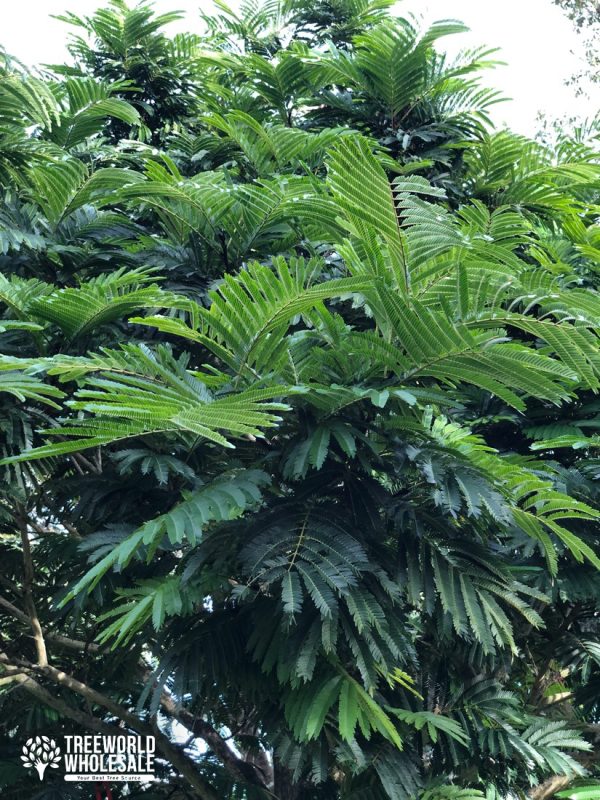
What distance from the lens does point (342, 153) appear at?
2.53m

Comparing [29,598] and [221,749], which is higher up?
[29,598]

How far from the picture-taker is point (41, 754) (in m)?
4.39

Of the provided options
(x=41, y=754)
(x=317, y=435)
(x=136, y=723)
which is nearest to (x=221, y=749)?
(x=136, y=723)

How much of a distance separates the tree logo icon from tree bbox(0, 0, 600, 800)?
0.42 feet

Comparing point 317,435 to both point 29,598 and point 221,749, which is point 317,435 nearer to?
point 29,598

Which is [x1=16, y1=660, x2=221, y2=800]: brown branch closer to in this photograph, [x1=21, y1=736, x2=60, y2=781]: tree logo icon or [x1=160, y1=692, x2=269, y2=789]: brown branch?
[x1=160, y1=692, x2=269, y2=789]: brown branch

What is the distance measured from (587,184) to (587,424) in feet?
4.66

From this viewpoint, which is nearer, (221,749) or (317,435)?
(317,435)

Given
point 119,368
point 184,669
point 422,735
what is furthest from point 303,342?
point 422,735

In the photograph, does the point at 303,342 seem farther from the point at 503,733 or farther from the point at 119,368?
the point at 503,733

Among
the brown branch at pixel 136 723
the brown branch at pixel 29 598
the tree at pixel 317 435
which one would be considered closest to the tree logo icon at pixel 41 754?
the tree at pixel 317 435

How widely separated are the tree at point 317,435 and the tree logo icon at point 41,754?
0.13 m

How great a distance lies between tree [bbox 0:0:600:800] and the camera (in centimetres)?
261

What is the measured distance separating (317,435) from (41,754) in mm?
2589
